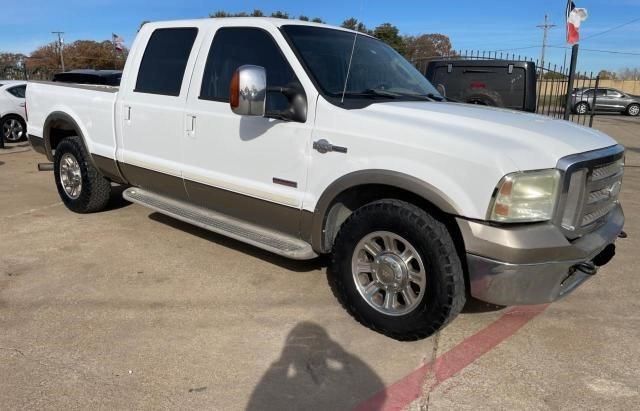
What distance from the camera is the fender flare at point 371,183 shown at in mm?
3053

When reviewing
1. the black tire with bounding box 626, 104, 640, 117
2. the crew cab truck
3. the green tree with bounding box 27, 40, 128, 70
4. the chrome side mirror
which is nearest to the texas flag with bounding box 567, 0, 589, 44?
the crew cab truck

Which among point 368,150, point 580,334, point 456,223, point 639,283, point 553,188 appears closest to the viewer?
point 553,188

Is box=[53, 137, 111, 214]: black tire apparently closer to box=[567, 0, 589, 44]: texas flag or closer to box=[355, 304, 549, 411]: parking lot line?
box=[355, 304, 549, 411]: parking lot line

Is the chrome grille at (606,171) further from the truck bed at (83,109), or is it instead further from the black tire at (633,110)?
the black tire at (633,110)

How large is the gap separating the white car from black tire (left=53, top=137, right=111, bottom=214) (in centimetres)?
767

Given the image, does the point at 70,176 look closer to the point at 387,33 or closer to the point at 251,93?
the point at 251,93

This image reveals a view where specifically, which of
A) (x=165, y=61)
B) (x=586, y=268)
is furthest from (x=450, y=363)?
(x=165, y=61)

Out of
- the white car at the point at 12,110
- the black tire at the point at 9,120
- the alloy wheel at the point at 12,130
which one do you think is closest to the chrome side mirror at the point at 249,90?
the white car at the point at 12,110

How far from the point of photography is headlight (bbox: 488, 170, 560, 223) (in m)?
2.86

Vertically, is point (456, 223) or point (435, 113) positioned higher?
point (435, 113)

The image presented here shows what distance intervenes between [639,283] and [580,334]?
52.6 inches

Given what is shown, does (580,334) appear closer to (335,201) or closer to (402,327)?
(402,327)

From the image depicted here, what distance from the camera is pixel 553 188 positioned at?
2.90 m

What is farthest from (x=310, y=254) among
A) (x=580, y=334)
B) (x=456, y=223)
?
(x=580, y=334)
